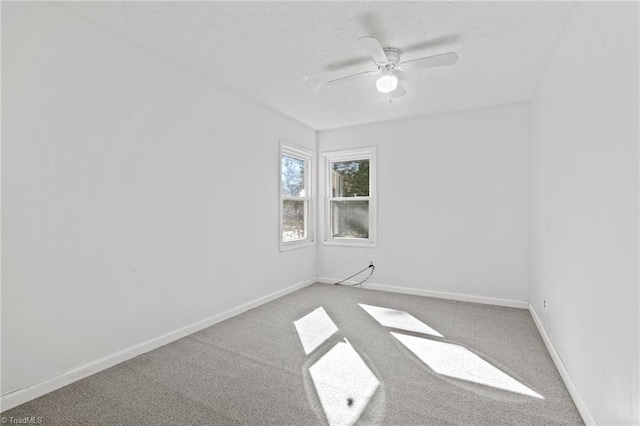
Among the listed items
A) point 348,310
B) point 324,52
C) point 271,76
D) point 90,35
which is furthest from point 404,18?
point 348,310

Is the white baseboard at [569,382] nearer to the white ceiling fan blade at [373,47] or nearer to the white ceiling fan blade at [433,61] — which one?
the white ceiling fan blade at [433,61]

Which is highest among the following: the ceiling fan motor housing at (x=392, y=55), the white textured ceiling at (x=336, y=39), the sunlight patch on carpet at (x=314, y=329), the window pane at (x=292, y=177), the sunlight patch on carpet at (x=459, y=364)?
the white textured ceiling at (x=336, y=39)

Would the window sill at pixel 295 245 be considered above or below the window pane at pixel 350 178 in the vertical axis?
below

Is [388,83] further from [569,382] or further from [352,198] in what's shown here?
[569,382]

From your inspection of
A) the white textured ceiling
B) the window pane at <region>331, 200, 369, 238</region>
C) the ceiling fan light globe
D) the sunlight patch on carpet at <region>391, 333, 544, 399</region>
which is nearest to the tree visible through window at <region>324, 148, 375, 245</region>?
the window pane at <region>331, 200, 369, 238</region>

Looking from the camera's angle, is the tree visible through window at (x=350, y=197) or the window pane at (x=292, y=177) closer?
the window pane at (x=292, y=177)

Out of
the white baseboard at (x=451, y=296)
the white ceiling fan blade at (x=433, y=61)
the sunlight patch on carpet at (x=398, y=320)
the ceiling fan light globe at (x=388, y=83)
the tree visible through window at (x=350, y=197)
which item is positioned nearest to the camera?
the white ceiling fan blade at (x=433, y=61)

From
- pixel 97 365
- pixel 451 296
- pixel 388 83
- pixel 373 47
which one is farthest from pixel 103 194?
pixel 451 296

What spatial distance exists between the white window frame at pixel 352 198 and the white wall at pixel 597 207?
2330 millimetres

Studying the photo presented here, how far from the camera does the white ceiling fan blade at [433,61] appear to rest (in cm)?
229

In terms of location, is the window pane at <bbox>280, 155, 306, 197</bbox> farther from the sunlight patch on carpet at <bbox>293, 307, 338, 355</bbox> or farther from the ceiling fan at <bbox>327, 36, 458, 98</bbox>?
the ceiling fan at <bbox>327, 36, 458, 98</bbox>

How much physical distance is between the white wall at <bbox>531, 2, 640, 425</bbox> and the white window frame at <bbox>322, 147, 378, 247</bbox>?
7.65 feet

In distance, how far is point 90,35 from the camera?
7.25 ft

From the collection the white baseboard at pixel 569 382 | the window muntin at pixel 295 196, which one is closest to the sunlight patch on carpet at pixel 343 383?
the white baseboard at pixel 569 382
